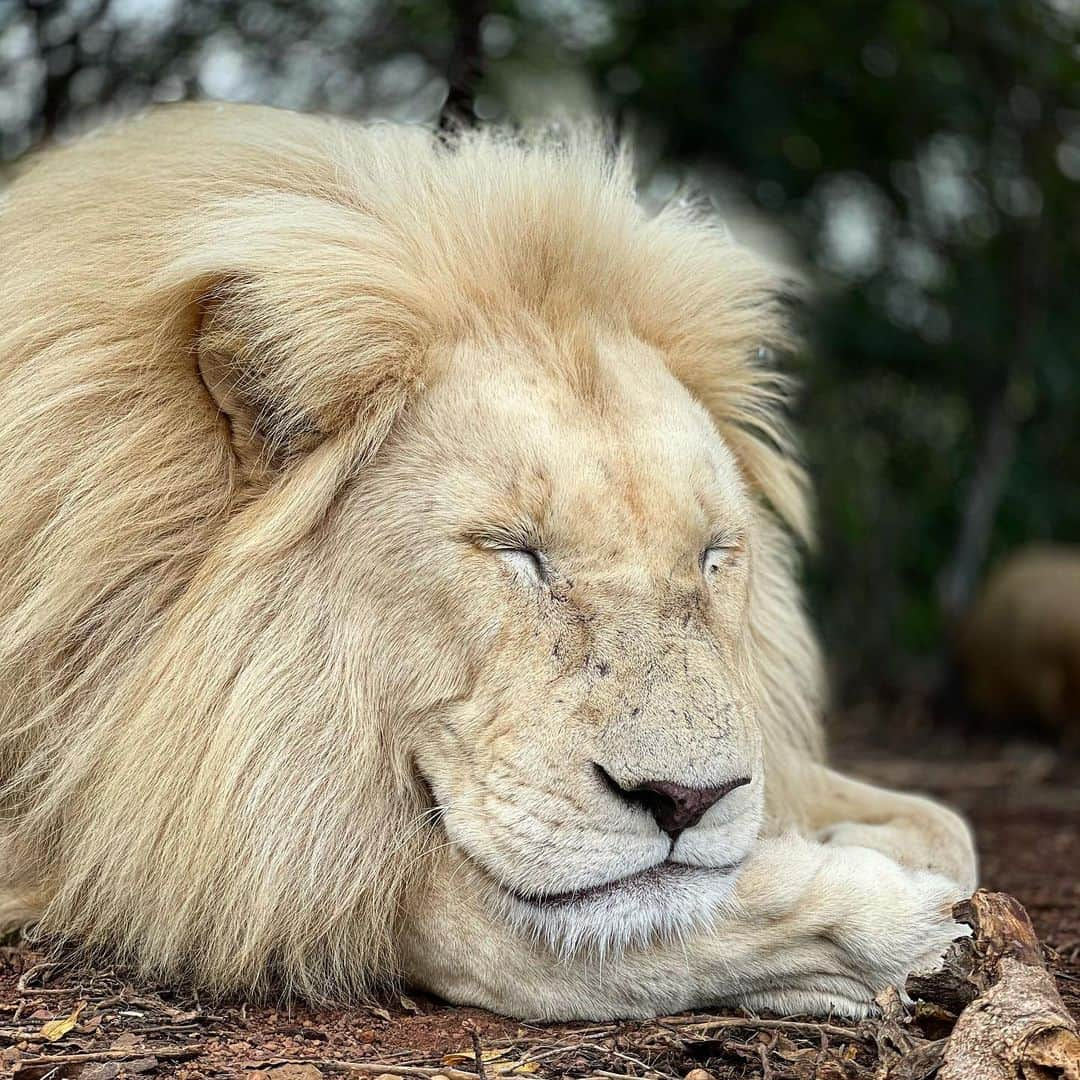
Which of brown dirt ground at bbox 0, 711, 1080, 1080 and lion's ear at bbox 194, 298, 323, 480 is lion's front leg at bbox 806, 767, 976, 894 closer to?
brown dirt ground at bbox 0, 711, 1080, 1080

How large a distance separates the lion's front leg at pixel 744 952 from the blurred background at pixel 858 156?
111 inches

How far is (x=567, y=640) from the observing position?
2084 millimetres

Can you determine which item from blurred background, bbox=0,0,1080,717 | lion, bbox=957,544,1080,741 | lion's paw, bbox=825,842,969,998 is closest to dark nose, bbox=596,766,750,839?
lion's paw, bbox=825,842,969,998

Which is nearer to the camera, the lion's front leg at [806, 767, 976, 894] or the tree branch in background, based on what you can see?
the lion's front leg at [806, 767, 976, 894]

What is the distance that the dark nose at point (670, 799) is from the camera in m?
1.95

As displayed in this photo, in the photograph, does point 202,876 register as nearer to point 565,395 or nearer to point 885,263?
point 565,395

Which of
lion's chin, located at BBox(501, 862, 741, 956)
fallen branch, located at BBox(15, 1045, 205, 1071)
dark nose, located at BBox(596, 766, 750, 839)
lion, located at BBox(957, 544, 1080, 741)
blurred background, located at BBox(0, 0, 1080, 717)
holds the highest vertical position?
blurred background, located at BBox(0, 0, 1080, 717)

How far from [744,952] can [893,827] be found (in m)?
0.66

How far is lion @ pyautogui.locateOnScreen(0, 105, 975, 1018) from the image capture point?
81.7 inches

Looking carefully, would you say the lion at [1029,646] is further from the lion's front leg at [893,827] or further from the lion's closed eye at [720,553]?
the lion's closed eye at [720,553]

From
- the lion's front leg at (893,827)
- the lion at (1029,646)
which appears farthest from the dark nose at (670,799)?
the lion at (1029,646)

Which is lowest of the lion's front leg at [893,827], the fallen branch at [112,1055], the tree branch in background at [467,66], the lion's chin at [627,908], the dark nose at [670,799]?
the fallen branch at [112,1055]

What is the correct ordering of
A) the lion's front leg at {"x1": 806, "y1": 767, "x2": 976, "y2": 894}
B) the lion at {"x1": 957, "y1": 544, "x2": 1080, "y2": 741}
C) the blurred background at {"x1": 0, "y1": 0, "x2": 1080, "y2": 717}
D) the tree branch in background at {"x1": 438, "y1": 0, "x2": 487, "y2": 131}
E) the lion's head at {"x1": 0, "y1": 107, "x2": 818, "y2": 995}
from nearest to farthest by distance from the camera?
the lion's head at {"x1": 0, "y1": 107, "x2": 818, "y2": 995} < the lion's front leg at {"x1": 806, "y1": 767, "x2": 976, "y2": 894} < the tree branch in background at {"x1": 438, "y1": 0, "x2": 487, "y2": 131} < the blurred background at {"x1": 0, "y1": 0, "x2": 1080, "y2": 717} < the lion at {"x1": 957, "y1": 544, "x2": 1080, "y2": 741}

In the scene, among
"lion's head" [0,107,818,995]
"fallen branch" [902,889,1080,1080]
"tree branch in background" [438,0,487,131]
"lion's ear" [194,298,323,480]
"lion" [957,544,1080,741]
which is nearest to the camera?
"fallen branch" [902,889,1080,1080]
